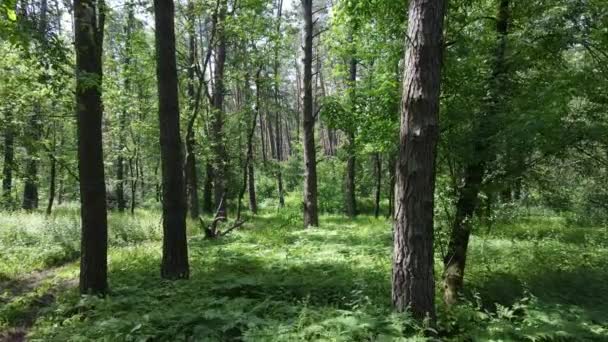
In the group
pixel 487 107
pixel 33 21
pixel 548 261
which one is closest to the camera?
pixel 33 21

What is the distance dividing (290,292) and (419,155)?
2962 mm

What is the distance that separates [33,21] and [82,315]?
3.80 meters

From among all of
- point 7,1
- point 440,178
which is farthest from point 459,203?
point 7,1

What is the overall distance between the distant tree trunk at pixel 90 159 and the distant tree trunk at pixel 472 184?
536cm

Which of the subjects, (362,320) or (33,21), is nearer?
(362,320)

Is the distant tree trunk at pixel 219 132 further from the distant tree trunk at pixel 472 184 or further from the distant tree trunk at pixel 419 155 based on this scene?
the distant tree trunk at pixel 419 155

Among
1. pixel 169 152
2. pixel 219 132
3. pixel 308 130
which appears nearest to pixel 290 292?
pixel 169 152

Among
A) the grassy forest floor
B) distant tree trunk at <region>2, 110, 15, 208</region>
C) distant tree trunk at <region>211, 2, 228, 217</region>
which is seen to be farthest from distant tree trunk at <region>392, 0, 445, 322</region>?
distant tree trunk at <region>211, 2, 228, 217</region>

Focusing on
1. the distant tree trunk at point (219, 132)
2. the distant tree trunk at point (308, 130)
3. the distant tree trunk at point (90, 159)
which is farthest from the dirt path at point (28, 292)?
the distant tree trunk at point (308, 130)

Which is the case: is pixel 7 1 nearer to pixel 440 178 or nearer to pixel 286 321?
pixel 286 321

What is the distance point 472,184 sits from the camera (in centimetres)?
654

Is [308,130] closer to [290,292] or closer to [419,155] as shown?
[290,292]

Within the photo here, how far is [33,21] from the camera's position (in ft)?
16.8

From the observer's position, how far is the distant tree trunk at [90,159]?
5.79 metres
